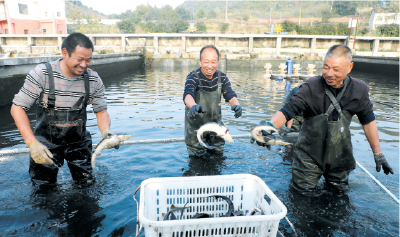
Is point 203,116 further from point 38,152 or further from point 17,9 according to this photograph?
point 17,9

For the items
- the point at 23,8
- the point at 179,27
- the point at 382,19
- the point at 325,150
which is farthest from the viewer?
the point at 382,19

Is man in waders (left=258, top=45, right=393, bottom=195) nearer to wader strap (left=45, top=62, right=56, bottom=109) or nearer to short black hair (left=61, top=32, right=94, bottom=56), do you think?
short black hair (left=61, top=32, right=94, bottom=56)

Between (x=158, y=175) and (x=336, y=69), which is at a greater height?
(x=336, y=69)

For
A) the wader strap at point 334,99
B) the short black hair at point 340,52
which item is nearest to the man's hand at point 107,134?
the wader strap at point 334,99

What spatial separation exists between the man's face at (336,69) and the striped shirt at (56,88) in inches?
126

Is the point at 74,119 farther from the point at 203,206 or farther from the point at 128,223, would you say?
the point at 203,206

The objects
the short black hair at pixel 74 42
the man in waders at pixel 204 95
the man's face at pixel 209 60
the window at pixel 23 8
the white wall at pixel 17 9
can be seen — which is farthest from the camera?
the window at pixel 23 8

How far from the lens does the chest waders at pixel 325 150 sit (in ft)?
11.5

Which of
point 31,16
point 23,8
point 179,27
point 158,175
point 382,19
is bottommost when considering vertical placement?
point 158,175

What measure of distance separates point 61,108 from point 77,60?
72cm

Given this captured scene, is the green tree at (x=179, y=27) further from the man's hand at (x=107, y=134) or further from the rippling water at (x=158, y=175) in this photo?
the man's hand at (x=107, y=134)

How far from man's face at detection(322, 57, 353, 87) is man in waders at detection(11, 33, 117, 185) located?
302 centimetres

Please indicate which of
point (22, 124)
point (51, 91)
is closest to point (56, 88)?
point (51, 91)

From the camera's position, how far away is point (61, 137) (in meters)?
3.67
